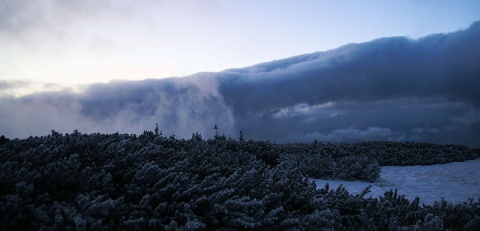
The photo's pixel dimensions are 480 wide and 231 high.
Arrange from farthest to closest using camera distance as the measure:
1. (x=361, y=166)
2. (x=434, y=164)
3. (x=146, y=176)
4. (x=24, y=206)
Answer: (x=434, y=164) < (x=361, y=166) < (x=146, y=176) < (x=24, y=206)

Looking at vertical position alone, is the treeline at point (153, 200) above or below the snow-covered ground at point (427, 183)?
above

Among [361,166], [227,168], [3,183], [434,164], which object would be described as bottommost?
[434,164]

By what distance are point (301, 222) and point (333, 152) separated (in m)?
12.2

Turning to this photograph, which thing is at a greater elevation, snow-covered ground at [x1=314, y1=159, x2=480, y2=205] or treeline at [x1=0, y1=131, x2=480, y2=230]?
treeline at [x1=0, y1=131, x2=480, y2=230]

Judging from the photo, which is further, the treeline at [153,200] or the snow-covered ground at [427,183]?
the snow-covered ground at [427,183]

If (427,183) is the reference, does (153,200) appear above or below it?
above

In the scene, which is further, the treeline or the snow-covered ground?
the snow-covered ground

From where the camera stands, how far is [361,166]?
34.2 feet

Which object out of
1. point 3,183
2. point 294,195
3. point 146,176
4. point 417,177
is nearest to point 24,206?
point 3,183

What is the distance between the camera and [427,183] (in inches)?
393

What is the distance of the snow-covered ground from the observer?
→ 837 cm

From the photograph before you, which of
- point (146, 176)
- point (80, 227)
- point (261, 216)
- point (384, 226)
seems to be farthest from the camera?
point (384, 226)

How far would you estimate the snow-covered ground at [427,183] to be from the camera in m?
8.37

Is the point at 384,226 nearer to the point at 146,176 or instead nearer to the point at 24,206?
the point at 146,176
